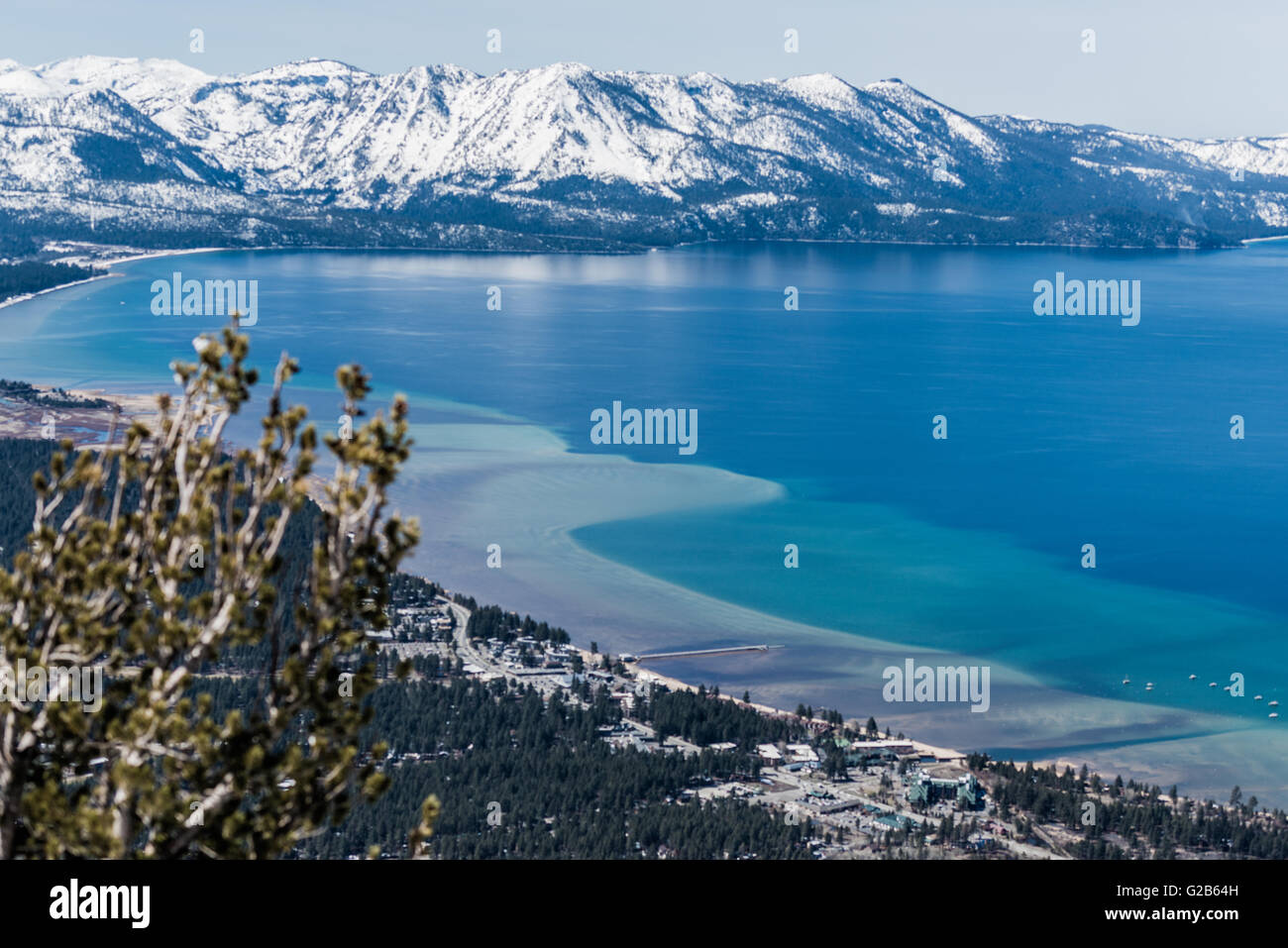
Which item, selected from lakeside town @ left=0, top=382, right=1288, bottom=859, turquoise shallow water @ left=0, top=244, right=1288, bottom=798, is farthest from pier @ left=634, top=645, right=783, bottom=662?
turquoise shallow water @ left=0, top=244, right=1288, bottom=798

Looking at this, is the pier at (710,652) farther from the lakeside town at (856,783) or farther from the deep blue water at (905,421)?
the deep blue water at (905,421)

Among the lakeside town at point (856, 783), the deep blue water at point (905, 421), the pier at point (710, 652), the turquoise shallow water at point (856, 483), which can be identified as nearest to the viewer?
the lakeside town at point (856, 783)

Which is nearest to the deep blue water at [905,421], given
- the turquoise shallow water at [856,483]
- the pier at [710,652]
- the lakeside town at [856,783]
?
A: the turquoise shallow water at [856,483]

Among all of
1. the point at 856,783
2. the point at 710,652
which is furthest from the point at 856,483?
the point at 856,783

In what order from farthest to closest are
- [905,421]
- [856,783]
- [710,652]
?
[905,421] < [710,652] < [856,783]

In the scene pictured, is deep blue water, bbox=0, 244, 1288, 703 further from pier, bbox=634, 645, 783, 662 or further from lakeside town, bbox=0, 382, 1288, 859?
lakeside town, bbox=0, 382, 1288, 859

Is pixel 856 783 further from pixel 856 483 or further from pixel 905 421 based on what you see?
pixel 905 421

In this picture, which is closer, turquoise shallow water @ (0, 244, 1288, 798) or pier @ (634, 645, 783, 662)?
pier @ (634, 645, 783, 662)

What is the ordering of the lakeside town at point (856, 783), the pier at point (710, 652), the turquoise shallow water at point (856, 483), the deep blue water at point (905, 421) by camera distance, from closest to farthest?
the lakeside town at point (856, 783) < the pier at point (710, 652) < the turquoise shallow water at point (856, 483) < the deep blue water at point (905, 421)

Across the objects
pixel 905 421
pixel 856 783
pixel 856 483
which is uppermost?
pixel 905 421

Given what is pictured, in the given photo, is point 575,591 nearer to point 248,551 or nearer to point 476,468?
point 476,468
